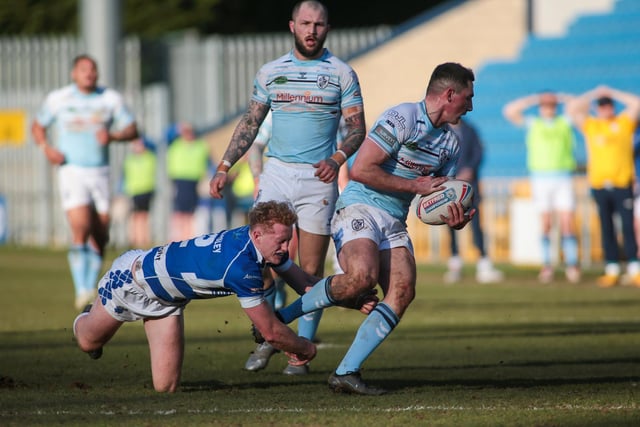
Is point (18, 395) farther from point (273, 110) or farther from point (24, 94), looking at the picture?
point (24, 94)

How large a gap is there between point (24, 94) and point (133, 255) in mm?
22189

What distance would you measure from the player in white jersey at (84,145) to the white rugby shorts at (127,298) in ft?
19.1

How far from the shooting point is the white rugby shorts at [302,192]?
30.1 feet

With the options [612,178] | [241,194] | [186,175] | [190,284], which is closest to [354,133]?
[190,284]

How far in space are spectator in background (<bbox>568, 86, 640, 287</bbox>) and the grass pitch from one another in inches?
103

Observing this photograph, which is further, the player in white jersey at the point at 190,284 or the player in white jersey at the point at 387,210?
the player in white jersey at the point at 387,210

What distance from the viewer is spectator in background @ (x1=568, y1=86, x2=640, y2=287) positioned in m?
18.0

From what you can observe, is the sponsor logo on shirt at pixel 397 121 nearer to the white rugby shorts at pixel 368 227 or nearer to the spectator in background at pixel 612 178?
the white rugby shorts at pixel 368 227

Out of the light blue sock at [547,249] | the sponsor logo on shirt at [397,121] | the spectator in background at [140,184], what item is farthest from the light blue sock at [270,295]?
the spectator in background at [140,184]

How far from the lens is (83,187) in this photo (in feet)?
45.7

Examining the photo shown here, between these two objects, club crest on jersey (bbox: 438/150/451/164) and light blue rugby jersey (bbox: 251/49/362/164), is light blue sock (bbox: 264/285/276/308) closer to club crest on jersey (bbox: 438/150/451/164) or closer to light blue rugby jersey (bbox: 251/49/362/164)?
light blue rugby jersey (bbox: 251/49/362/164)

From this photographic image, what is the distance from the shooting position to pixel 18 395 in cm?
801

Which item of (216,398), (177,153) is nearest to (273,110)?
(216,398)

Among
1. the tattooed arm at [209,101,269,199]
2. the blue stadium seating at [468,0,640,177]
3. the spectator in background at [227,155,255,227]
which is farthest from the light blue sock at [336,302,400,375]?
the spectator in background at [227,155,255,227]
